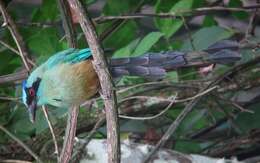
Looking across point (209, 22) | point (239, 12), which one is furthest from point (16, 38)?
point (239, 12)

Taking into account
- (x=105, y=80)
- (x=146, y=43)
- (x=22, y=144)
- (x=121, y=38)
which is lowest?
(x=22, y=144)

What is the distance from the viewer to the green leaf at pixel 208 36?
2.98 m

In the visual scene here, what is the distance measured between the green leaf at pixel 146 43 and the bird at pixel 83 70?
11.2 inches

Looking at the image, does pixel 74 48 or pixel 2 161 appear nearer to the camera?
pixel 74 48

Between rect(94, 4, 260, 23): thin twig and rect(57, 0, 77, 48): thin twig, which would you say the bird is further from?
rect(94, 4, 260, 23): thin twig

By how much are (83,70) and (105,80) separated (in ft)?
1.64

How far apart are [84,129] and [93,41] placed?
1.14 meters

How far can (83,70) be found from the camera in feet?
8.20

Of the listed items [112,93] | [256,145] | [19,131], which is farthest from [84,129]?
[112,93]

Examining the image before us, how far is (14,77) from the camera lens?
2.69m

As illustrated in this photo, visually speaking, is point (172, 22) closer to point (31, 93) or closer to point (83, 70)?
point (83, 70)

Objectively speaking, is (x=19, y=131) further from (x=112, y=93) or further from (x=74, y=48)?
(x=112, y=93)

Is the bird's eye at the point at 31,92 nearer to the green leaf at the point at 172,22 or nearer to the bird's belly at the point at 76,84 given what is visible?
the bird's belly at the point at 76,84

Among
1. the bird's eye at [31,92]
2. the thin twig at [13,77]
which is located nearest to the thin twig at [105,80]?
the bird's eye at [31,92]
